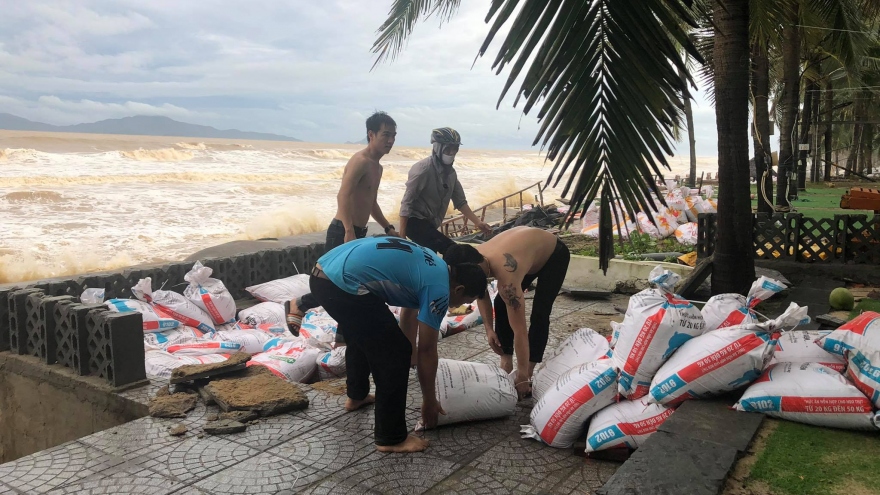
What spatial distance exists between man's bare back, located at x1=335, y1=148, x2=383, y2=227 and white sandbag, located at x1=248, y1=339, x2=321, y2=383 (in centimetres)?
103

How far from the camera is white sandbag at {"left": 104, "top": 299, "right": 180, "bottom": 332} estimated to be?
5293mm

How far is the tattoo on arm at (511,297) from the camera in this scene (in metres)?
3.64

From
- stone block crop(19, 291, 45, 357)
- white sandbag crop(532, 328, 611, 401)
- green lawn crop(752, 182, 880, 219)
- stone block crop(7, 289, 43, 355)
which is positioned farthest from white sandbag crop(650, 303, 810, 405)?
green lawn crop(752, 182, 880, 219)

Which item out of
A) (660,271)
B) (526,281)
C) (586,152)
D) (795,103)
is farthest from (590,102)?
(795,103)

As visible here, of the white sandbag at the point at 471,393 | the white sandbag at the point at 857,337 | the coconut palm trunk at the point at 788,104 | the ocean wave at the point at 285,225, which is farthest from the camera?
the ocean wave at the point at 285,225

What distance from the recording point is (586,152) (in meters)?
2.57

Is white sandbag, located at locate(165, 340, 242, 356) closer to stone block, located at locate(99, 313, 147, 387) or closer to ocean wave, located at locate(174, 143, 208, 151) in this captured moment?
stone block, located at locate(99, 313, 147, 387)

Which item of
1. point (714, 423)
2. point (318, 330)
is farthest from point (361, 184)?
point (714, 423)

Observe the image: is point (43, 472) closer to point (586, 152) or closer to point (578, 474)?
point (578, 474)

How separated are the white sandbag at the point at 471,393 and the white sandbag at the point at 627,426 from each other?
0.59m

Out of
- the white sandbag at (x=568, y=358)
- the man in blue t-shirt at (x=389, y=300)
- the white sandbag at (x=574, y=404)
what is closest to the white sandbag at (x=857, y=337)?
the white sandbag at (x=574, y=404)

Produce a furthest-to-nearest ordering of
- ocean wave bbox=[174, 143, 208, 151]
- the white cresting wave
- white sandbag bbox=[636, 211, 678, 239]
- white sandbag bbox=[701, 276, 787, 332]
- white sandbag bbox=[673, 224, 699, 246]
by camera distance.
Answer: ocean wave bbox=[174, 143, 208, 151] → the white cresting wave → white sandbag bbox=[636, 211, 678, 239] → white sandbag bbox=[673, 224, 699, 246] → white sandbag bbox=[701, 276, 787, 332]

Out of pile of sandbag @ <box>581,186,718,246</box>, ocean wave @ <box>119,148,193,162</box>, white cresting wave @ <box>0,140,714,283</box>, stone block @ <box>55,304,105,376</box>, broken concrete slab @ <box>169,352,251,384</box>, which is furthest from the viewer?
ocean wave @ <box>119,148,193,162</box>

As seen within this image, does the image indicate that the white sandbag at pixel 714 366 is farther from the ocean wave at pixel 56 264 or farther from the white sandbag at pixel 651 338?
the ocean wave at pixel 56 264
